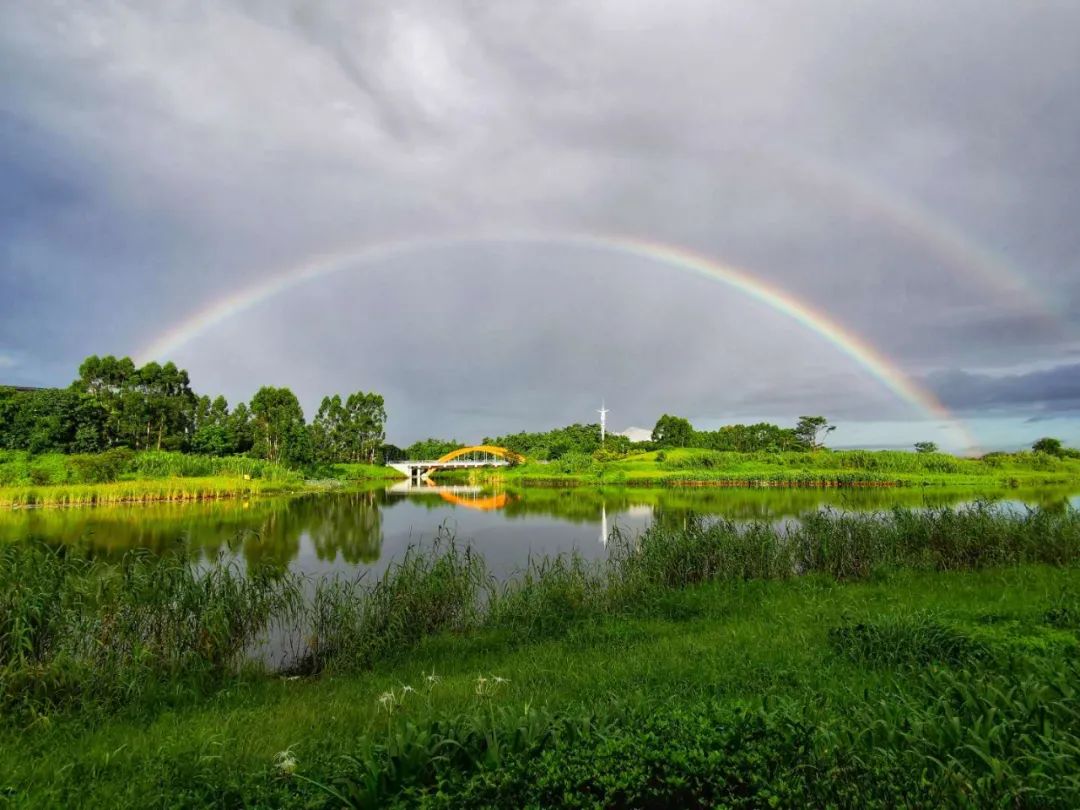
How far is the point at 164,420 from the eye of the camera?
47.6m

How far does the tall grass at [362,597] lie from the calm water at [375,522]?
2.26m

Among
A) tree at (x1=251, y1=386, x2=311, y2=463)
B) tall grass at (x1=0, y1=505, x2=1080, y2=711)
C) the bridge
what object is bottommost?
tall grass at (x1=0, y1=505, x2=1080, y2=711)

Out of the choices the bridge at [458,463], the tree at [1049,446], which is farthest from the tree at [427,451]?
the tree at [1049,446]

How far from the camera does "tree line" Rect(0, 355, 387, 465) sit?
39094 millimetres

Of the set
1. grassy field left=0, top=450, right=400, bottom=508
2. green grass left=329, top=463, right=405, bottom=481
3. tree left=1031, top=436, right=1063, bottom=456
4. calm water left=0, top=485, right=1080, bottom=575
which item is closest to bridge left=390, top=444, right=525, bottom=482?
green grass left=329, top=463, right=405, bottom=481

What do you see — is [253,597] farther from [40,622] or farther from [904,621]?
[904,621]

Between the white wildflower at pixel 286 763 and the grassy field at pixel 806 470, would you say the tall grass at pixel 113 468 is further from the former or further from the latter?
the white wildflower at pixel 286 763

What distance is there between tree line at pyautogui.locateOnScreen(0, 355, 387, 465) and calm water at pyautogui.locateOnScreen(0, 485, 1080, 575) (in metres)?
17.0

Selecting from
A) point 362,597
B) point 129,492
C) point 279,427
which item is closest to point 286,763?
point 362,597

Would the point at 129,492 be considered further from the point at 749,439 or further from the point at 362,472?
the point at 749,439

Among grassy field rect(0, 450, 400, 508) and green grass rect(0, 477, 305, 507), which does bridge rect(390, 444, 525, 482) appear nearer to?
grassy field rect(0, 450, 400, 508)

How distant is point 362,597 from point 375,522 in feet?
58.3

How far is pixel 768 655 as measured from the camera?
5086mm

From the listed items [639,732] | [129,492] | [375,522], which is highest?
[639,732]
